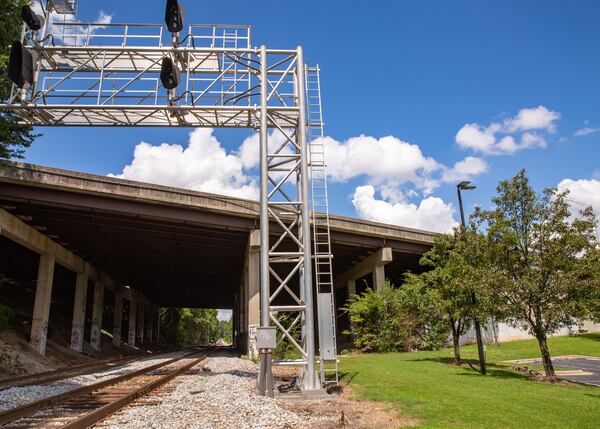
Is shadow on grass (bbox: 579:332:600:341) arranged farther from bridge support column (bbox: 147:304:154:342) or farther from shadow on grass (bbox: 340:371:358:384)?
bridge support column (bbox: 147:304:154:342)

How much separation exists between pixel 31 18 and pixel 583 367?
25760 millimetres

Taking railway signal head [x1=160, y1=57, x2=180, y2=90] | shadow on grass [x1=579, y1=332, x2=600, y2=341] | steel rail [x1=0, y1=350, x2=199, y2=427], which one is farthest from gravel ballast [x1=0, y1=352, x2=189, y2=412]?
shadow on grass [x1=579, y1=332, x2=600, y2=341]

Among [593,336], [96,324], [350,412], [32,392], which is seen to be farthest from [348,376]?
[96,324]

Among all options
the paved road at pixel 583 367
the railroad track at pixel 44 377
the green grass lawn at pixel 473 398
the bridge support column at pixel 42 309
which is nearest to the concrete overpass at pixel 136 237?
the bridge support column at pixel 42 309

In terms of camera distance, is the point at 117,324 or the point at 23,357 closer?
the point at 23,357

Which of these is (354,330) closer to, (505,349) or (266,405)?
(505,349)

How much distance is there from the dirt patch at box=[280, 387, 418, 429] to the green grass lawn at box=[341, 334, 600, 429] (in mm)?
299

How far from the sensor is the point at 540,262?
52.2ft

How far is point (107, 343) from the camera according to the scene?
48.7 meters

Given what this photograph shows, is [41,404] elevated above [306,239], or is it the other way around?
[306,239]

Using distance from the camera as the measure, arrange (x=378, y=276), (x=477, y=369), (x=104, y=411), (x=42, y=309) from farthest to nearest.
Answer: (x=378, y=276)
(x=42, y=309)
(x=477, y=369)
(x=104, y=411)

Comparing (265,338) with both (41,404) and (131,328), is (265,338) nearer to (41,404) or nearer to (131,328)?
(41,404)

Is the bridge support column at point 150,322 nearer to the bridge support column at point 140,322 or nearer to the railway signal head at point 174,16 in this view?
the bridge support column at point 140,322

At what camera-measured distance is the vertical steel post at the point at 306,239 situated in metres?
12.6
